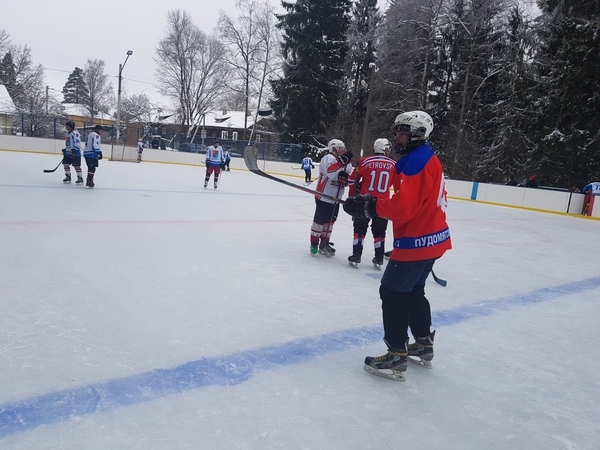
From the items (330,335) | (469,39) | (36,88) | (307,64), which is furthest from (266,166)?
(36,88)

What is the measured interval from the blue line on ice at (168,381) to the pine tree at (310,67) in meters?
26.8

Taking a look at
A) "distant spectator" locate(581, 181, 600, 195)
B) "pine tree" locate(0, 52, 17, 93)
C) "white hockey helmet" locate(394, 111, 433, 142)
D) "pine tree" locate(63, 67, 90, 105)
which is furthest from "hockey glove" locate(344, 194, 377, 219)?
"pine tree" locate(63, 67, 90, 105)

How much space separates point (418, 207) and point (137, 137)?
75.2 ft

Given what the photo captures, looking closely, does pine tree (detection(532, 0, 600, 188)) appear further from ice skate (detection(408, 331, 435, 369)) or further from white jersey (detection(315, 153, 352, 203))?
ice skate (detection(408, 331, 435, 369))

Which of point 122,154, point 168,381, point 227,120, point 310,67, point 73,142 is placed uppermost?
point 310,67

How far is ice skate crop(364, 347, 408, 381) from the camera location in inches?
92.3

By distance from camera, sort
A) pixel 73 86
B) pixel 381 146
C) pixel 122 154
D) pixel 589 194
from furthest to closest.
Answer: pixel 73 86
pixel 122 154
pixel 589 194
pixel 381 146

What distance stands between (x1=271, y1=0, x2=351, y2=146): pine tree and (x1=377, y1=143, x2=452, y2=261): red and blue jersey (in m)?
27.0

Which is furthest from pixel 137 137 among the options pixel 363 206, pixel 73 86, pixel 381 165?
pixel 73 86

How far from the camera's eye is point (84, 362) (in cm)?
219

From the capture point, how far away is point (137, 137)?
22828 millimetres

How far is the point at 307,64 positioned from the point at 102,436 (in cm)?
2930

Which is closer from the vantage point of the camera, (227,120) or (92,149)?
(92,149)

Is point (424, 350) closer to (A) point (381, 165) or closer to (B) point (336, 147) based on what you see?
(A) point (381, 165)
